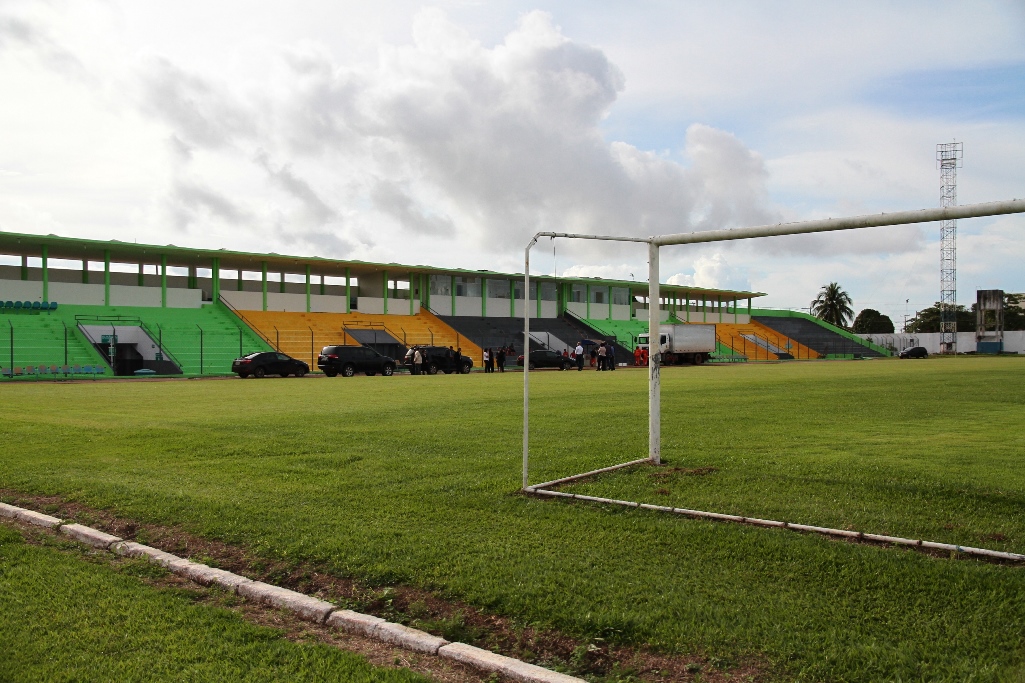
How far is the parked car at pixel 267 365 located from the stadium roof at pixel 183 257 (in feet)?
41.5

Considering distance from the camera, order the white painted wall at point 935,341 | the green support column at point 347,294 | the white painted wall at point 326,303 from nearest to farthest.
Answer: the white painted wall at point 326,303
the green support column at point 347,294
the white painted wall at point 935,341

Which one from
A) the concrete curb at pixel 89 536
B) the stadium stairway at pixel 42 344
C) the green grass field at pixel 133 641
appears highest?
the stadium stairway at pixel 42 344

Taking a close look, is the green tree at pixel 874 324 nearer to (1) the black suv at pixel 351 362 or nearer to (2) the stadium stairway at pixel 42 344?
(1) the black suv at pixel 351 362

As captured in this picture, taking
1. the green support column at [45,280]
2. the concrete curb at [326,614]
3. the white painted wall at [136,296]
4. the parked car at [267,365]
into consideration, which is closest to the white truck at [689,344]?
the parked car at [267,365]

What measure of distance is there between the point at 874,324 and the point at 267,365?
10854cm

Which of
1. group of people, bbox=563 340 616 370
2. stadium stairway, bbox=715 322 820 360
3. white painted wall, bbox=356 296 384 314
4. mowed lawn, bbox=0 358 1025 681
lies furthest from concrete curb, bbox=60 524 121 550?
stadium stairway, bbox=715 322 820 360

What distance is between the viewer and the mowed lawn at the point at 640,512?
4.30 meters

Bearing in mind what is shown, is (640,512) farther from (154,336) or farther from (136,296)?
(136,296)

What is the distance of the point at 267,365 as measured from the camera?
122 feet

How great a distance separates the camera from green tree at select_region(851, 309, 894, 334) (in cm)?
12294

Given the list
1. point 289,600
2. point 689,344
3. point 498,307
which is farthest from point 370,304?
point 289,600

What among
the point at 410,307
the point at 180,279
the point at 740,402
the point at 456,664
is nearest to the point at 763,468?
the point at 456,664

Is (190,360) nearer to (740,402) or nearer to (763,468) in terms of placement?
(740,402)

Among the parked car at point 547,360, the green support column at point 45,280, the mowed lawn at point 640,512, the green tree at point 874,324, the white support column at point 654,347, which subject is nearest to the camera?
the mowed lawn at point 640,512
